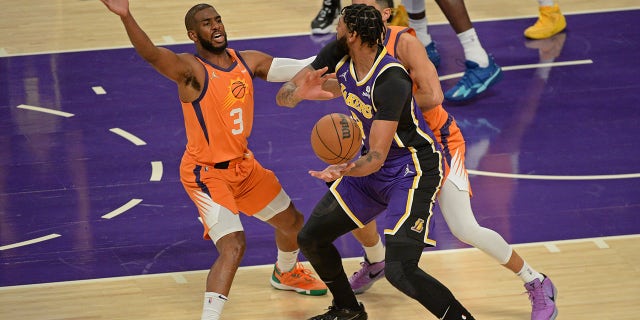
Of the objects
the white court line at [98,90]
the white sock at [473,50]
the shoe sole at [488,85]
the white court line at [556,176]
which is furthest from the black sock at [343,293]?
the white court line at [98,90]

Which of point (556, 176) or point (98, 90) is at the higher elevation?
point (98, 90)

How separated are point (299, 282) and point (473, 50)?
4397 millimetres

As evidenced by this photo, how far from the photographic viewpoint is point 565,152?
991 centimetres

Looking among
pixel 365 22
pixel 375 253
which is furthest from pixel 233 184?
pixel 365 22

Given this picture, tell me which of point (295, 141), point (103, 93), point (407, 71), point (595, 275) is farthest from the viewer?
point (103, 93)

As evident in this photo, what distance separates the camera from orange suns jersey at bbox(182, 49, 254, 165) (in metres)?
7.08

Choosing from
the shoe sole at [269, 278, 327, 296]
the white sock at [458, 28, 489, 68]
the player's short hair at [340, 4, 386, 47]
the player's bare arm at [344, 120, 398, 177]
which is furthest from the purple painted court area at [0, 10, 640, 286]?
the player's short hair at [340, 4, 386, 47]

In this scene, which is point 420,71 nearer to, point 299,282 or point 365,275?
point 365,275

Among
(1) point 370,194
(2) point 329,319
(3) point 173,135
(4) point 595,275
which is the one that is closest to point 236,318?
(2) point 329,319

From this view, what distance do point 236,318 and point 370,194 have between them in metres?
1.34

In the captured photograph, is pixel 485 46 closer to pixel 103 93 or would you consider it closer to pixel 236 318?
pixel 103 93

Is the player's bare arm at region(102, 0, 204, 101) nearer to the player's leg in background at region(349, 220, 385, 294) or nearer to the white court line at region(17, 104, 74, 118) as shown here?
the player's leg in background at region(349, 220, 385, 294)

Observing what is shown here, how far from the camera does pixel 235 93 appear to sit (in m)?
7.14

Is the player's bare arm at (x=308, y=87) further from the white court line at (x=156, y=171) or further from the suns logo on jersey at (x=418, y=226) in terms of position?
the white court line at (x=156, y=171)
